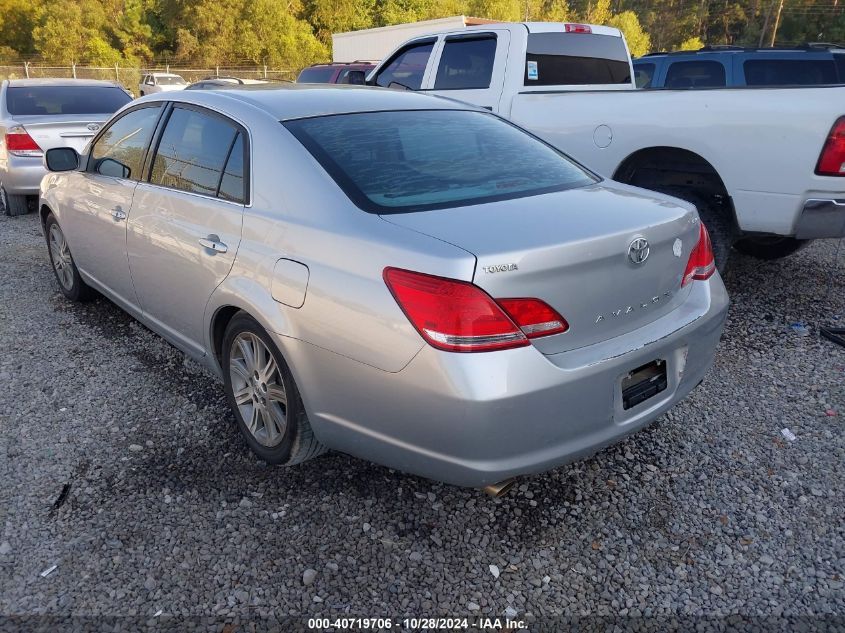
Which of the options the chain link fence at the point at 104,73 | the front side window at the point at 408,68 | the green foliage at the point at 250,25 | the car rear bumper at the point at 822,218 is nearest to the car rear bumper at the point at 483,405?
the car rear bumper at the point at 822,218

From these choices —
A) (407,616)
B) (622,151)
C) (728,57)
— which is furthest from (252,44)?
(407,616)

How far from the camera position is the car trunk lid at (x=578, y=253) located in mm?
2113

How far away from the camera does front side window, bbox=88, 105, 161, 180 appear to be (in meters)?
3.69

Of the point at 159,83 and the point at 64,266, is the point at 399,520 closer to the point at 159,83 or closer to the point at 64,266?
the point at 64,266

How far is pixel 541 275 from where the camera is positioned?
2.13m

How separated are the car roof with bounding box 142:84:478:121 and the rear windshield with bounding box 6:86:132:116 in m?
5.48

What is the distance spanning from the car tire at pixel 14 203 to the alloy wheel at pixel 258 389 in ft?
21.5

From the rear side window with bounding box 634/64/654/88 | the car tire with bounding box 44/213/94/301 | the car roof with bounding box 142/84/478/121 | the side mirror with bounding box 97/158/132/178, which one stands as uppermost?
the rear side window with bounding box 634/64/654/88

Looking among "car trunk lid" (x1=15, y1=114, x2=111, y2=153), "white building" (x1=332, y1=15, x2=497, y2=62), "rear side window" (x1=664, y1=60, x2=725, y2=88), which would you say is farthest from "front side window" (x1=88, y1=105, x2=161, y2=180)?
"white building" (x1=332, y1=15, x2=497, y2=62)

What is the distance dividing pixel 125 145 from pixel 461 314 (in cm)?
287

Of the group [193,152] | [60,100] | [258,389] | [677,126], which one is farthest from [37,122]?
[677,126]

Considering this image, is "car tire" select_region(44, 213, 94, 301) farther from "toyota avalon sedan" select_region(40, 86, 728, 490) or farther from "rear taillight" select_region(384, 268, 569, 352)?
"rear taillight" select_region(384, 268, 569, 352)

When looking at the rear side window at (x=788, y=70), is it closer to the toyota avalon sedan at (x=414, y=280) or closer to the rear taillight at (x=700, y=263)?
the toyota avalon sedan at (x=414, y=280)

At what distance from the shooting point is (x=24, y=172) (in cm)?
752
